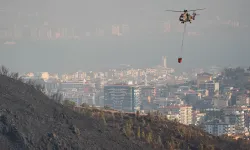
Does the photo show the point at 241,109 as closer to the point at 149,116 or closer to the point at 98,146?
the point at 149,116

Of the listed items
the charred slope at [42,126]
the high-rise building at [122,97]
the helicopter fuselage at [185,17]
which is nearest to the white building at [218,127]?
the high-rise building at [122,97]

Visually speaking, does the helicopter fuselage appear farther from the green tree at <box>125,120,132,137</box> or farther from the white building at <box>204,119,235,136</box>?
the white building at <box>204,119,235,136</box>

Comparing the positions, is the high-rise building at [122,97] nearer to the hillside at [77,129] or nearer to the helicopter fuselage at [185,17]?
the hillside at [77,129]

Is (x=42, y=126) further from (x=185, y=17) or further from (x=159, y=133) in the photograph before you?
(x=159, y=133)

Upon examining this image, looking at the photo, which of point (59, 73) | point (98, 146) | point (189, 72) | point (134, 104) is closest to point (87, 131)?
point (98, 146)

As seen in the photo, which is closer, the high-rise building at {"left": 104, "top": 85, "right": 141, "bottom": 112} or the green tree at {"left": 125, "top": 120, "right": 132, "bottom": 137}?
the green tree at {"left": 125, "top": 120, "right": 132, "bottom": 137}

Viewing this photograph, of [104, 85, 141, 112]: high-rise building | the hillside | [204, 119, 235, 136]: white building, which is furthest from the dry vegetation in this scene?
[104, 85, 141, 112]: high-rise building
